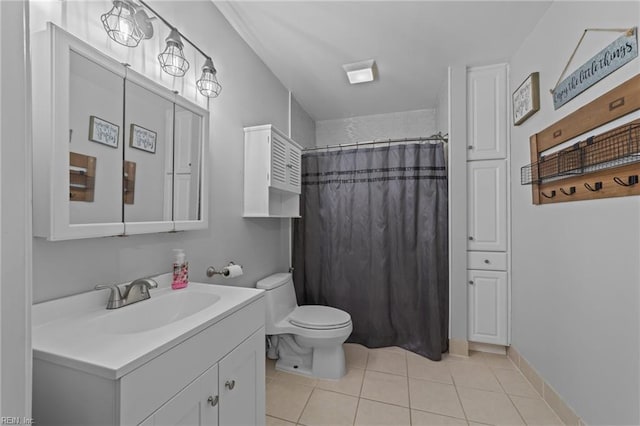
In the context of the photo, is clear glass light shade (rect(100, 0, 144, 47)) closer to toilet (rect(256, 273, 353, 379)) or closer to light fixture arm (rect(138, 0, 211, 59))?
light fixture arm (rect(138, 0, 211, 59))

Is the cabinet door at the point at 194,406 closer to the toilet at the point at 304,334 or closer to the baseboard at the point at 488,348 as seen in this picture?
the toilet at the point at 304,334

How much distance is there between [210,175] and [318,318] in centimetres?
123

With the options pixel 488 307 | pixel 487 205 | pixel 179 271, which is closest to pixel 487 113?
Answer: pixel 487 205

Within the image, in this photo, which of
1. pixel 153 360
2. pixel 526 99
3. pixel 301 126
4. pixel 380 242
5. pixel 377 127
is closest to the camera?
pixel 153 360

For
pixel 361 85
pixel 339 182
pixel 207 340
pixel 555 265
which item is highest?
pixel 361 85

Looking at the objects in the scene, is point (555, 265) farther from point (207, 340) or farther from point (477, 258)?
point (207, 340)

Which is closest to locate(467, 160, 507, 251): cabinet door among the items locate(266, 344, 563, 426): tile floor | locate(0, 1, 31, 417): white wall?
locate(266, 344, 563, 426): tile floor

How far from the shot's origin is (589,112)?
1.31m

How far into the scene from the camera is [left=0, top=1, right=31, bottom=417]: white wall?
15.4 inches

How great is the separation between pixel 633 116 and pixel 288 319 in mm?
2078

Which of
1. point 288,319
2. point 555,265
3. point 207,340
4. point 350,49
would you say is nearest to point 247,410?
point 207,340

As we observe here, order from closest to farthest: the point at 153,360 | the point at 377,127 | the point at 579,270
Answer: the point at 153,360
the point at 579,270
the point at 377,127

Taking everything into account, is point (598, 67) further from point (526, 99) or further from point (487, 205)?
point (487, 205)

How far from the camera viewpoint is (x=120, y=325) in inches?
38.9
